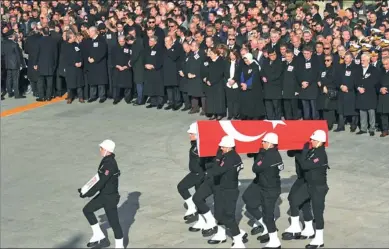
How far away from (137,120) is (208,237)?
8.40m

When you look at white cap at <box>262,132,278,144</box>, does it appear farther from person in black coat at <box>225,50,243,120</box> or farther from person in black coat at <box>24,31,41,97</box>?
person in black coat at <box>24,31,41,97</box>

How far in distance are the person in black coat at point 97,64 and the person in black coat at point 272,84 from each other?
14.8 feet

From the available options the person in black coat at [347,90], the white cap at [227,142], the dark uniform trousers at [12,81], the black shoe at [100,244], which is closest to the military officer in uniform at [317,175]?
the white cap at [227,142]

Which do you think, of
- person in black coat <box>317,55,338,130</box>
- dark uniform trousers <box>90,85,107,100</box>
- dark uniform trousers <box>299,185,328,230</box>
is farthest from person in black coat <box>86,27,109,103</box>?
dark uniform trousers <box>299,185,328,230</box>

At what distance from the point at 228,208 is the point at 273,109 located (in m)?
8.44

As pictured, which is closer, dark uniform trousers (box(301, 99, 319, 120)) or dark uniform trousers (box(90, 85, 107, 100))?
dark uniform trousers (box(301, 99, 319, 120))

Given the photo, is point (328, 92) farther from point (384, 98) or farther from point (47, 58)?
point (47, 58)

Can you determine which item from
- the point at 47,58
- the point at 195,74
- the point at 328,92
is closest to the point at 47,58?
the point at 47,58

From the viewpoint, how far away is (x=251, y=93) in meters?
24.2

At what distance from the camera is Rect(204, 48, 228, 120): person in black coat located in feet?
79.8

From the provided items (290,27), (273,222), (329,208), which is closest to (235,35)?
(290,27)

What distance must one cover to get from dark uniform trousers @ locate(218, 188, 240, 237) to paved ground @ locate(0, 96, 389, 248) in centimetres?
46

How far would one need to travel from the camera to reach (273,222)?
16516 millimetres

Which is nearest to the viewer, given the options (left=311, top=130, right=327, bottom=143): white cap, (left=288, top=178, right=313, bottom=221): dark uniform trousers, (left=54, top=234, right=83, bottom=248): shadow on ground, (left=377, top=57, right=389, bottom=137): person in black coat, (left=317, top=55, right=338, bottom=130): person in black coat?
(left=311, top=130, right=327, bottom=143): white cap
